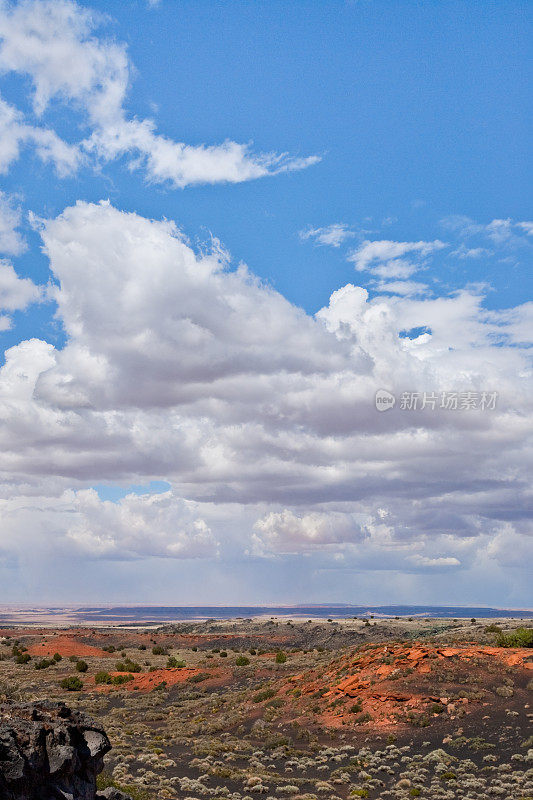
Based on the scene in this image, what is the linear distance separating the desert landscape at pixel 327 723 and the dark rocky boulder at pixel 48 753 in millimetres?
2073

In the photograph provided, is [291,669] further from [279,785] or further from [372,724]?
[279,785]

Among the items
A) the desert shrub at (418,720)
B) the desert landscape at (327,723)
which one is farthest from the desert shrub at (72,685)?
the desert shrub at (418,720)

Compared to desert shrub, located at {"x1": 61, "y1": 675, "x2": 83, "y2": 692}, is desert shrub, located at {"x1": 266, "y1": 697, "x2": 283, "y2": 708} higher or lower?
desert shrub, located at {"x1": 266, "y1": 697, "x2": 283, "y2": 708}

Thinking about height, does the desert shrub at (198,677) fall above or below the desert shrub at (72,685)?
above

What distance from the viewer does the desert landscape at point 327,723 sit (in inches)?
998

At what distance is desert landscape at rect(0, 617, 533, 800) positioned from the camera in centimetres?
2534

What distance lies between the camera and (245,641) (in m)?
96.1

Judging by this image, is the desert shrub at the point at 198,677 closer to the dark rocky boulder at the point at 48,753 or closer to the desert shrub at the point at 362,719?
the desert shrub at the point at 362,719

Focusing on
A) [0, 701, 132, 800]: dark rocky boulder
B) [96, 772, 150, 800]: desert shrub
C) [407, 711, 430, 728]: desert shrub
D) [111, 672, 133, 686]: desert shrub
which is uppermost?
[0, 701, 132, 800]: dark rocky boulder

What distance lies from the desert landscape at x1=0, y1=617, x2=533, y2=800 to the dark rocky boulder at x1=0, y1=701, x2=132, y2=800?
2.07 metres

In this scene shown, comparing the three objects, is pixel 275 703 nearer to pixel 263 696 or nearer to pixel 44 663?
pixel 263 696

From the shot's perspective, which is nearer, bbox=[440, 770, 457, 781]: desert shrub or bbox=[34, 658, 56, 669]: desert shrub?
bbox=[440, 770, 457, 781]: desert shrub

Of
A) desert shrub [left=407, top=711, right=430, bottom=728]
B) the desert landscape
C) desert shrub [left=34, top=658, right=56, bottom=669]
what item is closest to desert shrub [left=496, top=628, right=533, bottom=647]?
the desert landscape

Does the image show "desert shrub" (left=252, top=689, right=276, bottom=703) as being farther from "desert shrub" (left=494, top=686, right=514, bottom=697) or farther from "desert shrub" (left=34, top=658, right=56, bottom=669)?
"desert shrub" (left=34, top=658, right=56, bottom=669)
